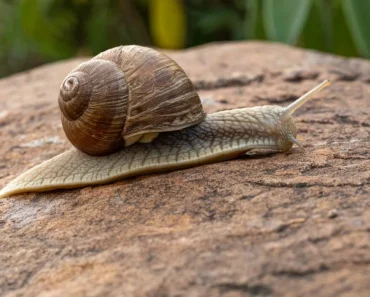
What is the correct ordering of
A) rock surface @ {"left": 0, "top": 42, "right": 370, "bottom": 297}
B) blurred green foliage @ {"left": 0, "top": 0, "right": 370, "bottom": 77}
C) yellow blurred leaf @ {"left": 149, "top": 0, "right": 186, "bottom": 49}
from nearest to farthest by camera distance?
rock surface @ {"left": 0, "top": 42, "right": 370, "bottom": 297} → blurred green foliage @ {"left": 0, "top": 0, "right": 370, "bottom": 77} → yellow blurred leaf @ {"left": 149, "top": 0, "right": 186, "bottom": 49}

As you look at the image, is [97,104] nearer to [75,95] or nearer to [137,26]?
[75,95]

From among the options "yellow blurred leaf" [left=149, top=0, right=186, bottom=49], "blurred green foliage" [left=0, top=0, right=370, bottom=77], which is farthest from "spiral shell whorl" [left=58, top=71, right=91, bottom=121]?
"yellow blurred leaf" [left=149, top=0, right=186, bottom=49]

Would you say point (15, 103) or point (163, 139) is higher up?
point (163, 139)

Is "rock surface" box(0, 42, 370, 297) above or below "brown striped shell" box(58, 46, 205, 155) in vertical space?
below

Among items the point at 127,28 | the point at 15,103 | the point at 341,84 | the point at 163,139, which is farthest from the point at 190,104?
the point at 127,28

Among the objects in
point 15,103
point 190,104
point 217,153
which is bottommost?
point 15,103

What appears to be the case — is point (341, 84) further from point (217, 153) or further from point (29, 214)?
point (29, 214)

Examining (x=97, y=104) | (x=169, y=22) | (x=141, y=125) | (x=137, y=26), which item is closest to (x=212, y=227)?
(x=141, y=125)

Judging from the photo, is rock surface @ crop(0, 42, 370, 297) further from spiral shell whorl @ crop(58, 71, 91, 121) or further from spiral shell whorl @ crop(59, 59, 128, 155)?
spiral shell whorl @ crop(58, 71, 91, 121)
